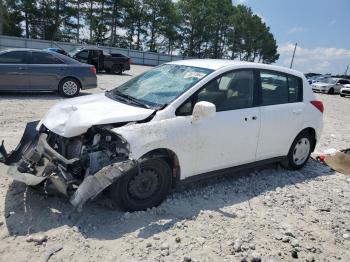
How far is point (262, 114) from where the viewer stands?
17.3 ft

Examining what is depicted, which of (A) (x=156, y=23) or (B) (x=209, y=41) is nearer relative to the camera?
(A) (x=156, y=23)

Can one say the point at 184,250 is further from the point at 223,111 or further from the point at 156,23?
the point at 156,23

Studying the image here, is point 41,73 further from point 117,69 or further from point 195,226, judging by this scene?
point 117,69

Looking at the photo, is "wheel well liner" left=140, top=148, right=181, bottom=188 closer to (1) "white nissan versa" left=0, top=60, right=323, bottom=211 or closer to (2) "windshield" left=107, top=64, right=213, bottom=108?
(1) "white nissan versa" left=0, top=60, right=323, bottom=211

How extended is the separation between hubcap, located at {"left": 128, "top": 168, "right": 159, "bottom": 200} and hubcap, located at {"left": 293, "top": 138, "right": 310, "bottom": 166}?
2858 millimetres

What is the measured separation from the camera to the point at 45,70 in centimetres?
1136

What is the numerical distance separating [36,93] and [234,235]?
10053 millimetres

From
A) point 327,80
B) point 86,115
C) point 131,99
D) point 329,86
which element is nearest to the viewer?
point 86,115

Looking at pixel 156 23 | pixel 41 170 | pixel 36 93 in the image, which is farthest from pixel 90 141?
pixel 156 23

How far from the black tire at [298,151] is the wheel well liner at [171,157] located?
2.34 metres

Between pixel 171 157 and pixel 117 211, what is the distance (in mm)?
895

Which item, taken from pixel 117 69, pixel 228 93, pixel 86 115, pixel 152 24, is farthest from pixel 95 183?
pixel 152 24

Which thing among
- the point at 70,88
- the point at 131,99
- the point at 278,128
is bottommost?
the point at 70,88

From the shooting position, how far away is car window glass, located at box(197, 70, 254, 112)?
4.76 metres
